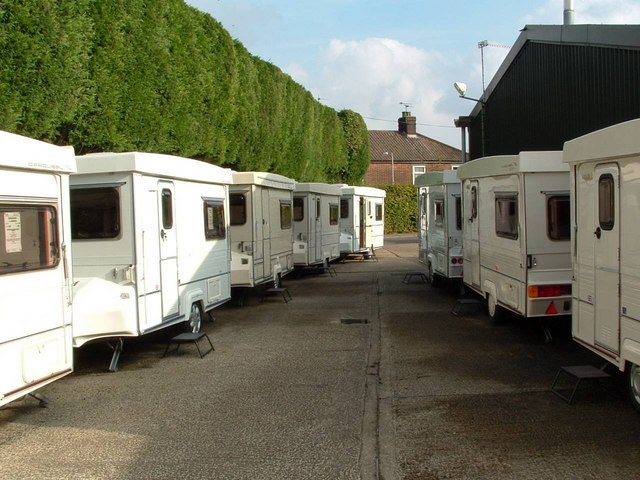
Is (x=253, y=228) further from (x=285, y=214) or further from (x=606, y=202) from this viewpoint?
(x=606, y=202)

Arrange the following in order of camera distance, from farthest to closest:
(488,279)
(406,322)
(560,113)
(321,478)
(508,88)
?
(508,88)
(560,113)
(406,322)
(488,279)
(321,478)

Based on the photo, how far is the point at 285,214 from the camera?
16.0 metres

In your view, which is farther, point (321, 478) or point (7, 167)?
point (7, 167)

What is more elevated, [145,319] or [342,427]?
[145,319]

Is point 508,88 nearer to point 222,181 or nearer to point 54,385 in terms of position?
point 222,181

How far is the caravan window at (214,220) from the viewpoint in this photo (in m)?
10.8

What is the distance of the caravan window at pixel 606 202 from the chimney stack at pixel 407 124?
54689 millimetres

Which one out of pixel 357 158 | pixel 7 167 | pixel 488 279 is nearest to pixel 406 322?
pixel 488 279

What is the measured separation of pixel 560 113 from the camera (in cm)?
1482

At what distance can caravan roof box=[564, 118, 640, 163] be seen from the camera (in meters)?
5.72

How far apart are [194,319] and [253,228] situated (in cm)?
344

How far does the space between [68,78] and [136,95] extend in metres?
2.24

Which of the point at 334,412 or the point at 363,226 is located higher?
the point at 363,226

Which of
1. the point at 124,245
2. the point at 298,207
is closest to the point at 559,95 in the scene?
the point at 298,207
